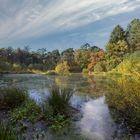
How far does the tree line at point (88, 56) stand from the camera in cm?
5706

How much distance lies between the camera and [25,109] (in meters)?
9.33

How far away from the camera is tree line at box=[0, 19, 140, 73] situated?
57.1m

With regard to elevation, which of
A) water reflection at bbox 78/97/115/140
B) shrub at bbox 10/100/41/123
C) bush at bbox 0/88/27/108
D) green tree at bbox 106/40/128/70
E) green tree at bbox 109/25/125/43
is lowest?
water reflection at bbox 78/97/115/140

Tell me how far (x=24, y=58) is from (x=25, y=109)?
78154 millimetres

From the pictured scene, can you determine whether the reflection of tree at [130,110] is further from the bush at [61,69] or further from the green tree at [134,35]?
the bush at [61,69]

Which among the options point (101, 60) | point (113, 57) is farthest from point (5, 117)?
point (101, 60)

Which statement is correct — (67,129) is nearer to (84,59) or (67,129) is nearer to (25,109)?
(25,109)

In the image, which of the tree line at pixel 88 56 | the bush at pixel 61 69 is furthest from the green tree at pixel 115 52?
the bush at pixel 61 69

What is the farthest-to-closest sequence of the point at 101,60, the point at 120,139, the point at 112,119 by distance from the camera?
the point at 101,60, the point at 112,119, the point at 120,139

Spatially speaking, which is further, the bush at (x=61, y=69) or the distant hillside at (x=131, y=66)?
the bush at (x=61, y=69)

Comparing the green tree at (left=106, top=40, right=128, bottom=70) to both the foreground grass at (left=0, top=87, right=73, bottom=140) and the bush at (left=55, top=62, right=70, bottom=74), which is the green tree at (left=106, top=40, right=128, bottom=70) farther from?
the foreground grass at (left=0, top=87, right=73, bottom=140)

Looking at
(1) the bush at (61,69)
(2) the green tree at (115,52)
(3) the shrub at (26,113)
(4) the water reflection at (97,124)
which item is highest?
(2) the green tree at (115,52)

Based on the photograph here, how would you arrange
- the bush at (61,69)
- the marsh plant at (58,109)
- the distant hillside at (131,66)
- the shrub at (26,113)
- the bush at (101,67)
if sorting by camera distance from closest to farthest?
the marsh plant at (58,109)
the shrub at (26,113)
the distant hillside at (131,66)
the bush at (101,67)
the bush at (61,69)

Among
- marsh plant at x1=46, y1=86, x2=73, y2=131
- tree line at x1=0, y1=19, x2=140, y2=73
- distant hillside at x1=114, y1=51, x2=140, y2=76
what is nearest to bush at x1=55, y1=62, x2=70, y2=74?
tree line at x1=0, y1=19, x2=140, y2=73
